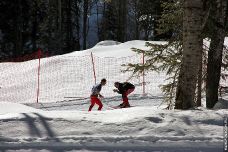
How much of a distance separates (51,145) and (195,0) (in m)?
3.31

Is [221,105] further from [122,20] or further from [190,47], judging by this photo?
[122,20]

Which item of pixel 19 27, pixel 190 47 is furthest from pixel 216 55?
pixel 19 27

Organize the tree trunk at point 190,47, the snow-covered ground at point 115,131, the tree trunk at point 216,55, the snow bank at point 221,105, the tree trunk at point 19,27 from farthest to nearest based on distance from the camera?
the tree trunk at point 19,27, the tree trunk at point 216,55, the snow bank at point 221,105, the tree trunk at point 190,47, the snow-covered ground at point 115,131

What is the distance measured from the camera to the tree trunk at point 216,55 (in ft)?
25.8

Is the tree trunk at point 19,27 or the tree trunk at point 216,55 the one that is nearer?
the tree trunk at point 216,55

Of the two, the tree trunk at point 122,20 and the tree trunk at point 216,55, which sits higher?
the tree trunk at point 122,20

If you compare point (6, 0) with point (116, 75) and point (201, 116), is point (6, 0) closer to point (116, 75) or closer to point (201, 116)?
point (116, 75)

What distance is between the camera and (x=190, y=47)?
6.64 meters

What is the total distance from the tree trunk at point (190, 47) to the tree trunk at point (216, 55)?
1.14m

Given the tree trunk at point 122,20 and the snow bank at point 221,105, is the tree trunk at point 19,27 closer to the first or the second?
the tree trunk at point 122,20

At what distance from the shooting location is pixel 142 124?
4961mm

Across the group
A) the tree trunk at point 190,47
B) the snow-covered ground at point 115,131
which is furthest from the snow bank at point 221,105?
the snow-covered ground at point 115,131

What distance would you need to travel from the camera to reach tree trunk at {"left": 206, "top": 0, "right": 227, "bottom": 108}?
7852mm

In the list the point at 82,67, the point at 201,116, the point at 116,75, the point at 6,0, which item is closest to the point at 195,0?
the point at 201,116
